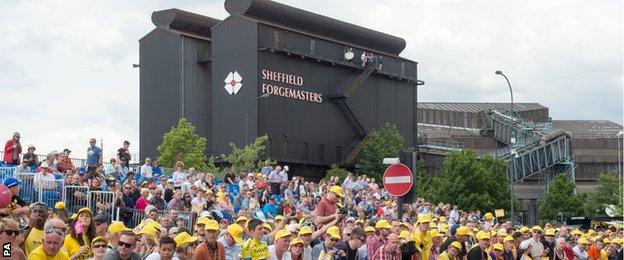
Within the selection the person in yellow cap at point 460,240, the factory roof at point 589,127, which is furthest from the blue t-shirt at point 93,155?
the factory roof at point 589,127

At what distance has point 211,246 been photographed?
45.0ft

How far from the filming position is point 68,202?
23.2m

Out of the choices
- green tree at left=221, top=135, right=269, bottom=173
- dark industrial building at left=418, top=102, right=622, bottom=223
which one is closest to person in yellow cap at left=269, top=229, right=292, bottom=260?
green tree at left=221, top=135, right=269, bottom=173

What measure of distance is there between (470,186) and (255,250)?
50.0 meters

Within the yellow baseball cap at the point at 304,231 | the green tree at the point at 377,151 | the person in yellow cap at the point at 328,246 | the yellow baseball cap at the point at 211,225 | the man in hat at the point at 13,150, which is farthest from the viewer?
the green tree at the point at 377,151

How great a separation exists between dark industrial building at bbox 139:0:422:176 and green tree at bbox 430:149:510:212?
5853mm

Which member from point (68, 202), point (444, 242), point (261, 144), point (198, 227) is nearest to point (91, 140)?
point (68, 202)

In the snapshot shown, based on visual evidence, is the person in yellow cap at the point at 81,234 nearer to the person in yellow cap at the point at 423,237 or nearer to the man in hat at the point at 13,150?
the person in yellow cap at the point at 423,237

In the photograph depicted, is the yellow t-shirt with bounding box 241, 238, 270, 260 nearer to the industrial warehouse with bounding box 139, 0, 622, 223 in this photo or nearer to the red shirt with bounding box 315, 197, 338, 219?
the red shirt with bounding box 315, 197, 338, 219

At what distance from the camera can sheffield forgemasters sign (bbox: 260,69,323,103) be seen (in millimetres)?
60062

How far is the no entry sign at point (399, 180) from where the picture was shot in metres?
18.0

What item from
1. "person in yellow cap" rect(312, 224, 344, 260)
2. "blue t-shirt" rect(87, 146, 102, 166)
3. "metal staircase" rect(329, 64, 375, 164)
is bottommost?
"person in yellow cap" rect(312, 224, 344, 260)

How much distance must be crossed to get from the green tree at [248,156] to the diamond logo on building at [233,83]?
377 cm

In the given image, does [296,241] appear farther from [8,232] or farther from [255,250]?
[8,232]
